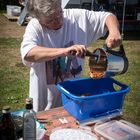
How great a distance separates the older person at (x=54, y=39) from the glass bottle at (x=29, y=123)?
0.57 m

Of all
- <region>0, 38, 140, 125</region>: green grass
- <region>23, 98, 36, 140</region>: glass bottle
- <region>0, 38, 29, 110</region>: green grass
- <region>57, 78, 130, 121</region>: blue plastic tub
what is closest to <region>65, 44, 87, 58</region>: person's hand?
<region>57, 78, 130, 121</region>: blue plastic tub

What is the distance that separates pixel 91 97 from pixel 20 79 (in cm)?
386

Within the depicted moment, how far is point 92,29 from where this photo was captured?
8.50 ft

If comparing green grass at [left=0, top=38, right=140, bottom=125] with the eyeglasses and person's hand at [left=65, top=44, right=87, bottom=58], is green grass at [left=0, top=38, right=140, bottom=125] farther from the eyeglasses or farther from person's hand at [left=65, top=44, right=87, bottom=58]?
person's hand at [left=65, top=44, right=87, bottom=58]

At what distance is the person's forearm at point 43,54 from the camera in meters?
2.09

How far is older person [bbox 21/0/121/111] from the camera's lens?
2.18 m

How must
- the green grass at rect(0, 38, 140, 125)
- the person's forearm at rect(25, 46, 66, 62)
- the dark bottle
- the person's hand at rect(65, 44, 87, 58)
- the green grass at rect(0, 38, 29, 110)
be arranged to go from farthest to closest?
1. the green grass at rect(0, 38, 29, 110)
2. the green grass at rect(0, 38, 140, 125)
3. the person's forearm at rect(25, 46, 66, 62)
4. the person's hand at rect(65, 44, 87, 58)
5. the dark bottle

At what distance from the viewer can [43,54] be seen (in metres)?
2.12

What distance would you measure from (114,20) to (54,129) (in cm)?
104

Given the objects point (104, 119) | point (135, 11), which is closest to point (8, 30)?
point (135, 11)

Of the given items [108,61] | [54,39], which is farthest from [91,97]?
[54,39]

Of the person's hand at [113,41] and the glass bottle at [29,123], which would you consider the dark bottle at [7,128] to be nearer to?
the glass bottle at [29,123]

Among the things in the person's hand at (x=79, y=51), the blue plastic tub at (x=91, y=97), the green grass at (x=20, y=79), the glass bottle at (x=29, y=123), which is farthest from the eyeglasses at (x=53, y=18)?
the green grass at (x=20, y=79)

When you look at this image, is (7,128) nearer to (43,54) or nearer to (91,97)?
(91,97)
